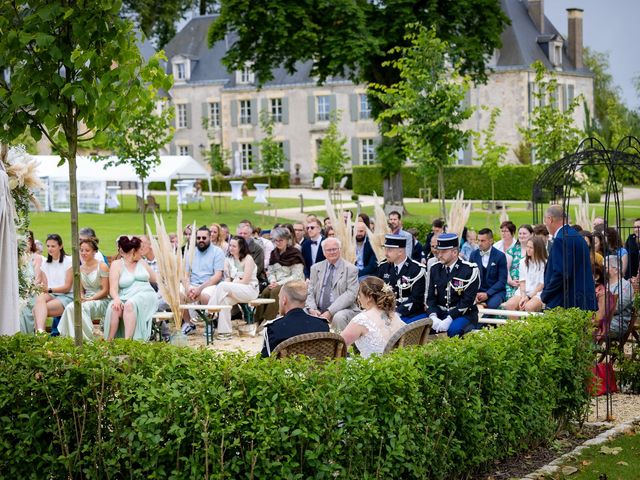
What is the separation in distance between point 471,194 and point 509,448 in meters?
43.9

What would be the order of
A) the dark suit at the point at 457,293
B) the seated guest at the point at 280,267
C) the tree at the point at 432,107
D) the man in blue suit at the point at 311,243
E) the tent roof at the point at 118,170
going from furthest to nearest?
the tent roof at the point at 118,170 < the tree at the point at 432,107 < the man in blue suit at the point at 311,243 < the seated guest at the point at 280,267 < the dark suit at the point at 457,293

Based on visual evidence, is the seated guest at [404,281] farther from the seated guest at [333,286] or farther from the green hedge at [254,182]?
the green hedge at [254,182]

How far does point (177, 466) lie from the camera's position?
575 centimetres

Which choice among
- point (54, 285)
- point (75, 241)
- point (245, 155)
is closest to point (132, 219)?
point (54, 285)

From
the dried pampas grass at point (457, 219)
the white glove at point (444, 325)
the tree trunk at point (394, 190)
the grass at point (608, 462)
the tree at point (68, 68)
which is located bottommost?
the grass at point (608, 462)

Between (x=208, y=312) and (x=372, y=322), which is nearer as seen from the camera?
(x=372, y=322)

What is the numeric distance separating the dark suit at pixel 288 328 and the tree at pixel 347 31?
22106 millimetres

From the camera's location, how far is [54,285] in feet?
45.1

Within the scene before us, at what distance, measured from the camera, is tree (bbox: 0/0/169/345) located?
670cm

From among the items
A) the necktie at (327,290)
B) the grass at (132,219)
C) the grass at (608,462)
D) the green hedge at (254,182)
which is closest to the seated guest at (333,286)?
the necktie at (327,290)

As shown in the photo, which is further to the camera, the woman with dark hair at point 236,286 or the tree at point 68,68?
the woman with dark hair at point 236,286

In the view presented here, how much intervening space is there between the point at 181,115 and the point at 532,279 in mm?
59482

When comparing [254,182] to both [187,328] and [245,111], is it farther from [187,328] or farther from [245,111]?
[187,328]

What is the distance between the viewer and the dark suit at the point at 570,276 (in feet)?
30.7
